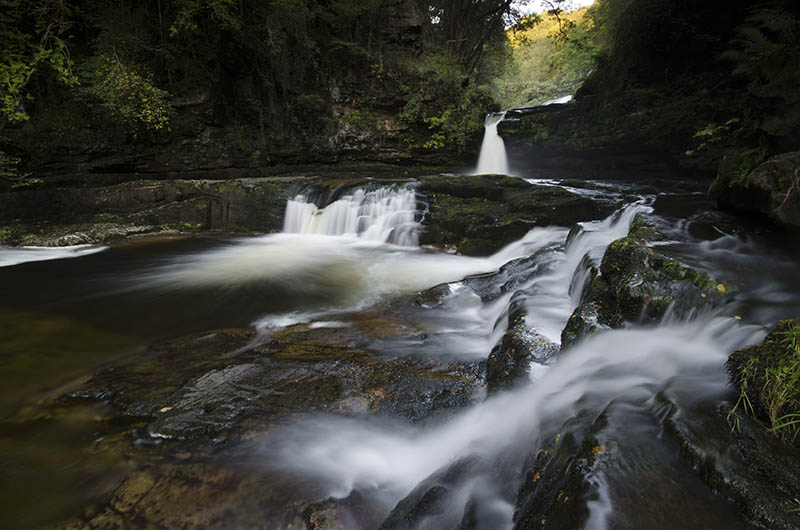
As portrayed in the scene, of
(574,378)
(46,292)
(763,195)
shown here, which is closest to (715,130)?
(763,195)

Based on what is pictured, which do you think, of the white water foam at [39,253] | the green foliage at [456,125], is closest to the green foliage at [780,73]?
the green foliage at [456,125]

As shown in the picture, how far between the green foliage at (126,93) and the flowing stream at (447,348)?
4.39 meters

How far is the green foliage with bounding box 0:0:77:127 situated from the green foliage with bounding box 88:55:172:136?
69 cm

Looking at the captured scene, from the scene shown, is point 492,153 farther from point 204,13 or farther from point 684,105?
point 204,13

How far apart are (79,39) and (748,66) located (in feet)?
48.6

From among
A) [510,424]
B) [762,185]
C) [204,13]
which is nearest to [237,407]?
[510,424]

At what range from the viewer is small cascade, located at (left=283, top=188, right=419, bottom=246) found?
8.69m

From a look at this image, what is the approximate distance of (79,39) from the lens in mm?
9719

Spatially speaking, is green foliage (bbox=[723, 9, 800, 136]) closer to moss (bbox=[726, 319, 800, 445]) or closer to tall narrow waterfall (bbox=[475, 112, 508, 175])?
moss (bbox=[726, 319, 800, 445])

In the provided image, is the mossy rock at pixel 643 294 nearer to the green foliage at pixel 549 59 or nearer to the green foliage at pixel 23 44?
the green foliage at pixel 23 44

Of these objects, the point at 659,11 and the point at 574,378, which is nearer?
the point at 574,378

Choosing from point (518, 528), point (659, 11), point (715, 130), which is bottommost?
point (518, 528)

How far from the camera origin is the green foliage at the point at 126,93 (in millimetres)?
8984

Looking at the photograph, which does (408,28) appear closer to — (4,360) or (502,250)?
(502,250)
